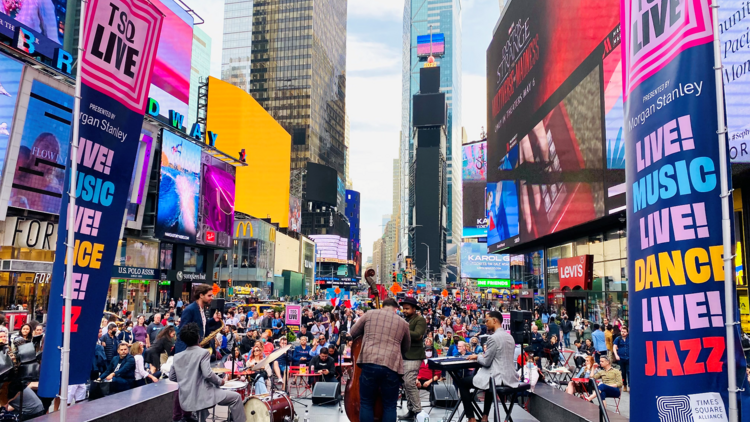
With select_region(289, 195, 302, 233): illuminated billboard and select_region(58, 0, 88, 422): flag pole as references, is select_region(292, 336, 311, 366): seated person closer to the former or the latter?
select_region(58, 0, 88, 422): flag pole

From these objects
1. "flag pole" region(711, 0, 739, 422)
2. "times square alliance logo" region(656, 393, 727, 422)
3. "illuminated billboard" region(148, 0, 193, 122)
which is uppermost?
"illuminated billboard" region(148, 0, 193, 122)

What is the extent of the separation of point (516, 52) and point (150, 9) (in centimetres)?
3475

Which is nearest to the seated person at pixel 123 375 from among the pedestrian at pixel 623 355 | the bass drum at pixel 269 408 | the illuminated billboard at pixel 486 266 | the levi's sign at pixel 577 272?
the bass drum at pixel 269 408

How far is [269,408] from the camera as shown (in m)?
7.83

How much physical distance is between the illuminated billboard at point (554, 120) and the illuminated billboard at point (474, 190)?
104 ft

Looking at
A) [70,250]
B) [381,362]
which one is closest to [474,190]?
[381,362]

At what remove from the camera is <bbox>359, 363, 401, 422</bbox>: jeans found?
6.10 m

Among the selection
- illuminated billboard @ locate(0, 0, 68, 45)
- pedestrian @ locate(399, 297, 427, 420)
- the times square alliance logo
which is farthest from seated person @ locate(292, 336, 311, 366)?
illuminated billboard @ locate(0, 0, 68, 45)

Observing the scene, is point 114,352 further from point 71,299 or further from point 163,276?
point 163,276

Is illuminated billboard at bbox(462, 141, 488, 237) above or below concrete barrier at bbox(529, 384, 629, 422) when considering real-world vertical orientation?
above

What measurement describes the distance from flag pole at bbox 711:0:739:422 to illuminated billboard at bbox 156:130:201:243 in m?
45.8

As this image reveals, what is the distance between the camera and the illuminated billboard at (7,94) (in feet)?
96.3

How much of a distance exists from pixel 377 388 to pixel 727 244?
381 cm

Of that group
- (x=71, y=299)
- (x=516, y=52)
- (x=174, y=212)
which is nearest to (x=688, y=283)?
(x=71, y=299)
